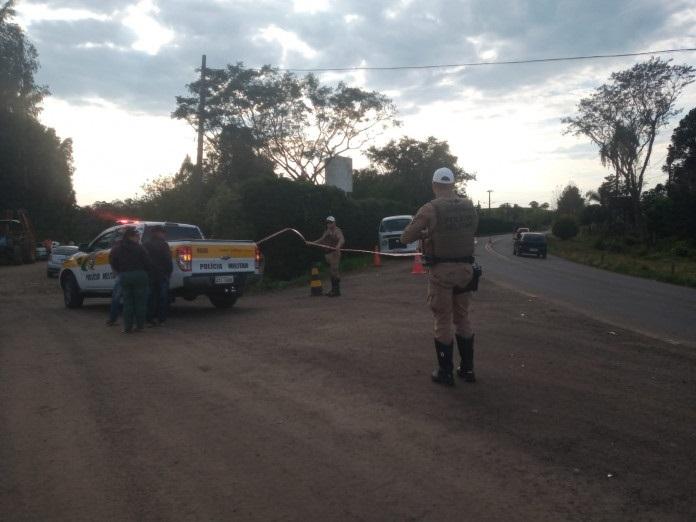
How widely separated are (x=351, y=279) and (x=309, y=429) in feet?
51.1

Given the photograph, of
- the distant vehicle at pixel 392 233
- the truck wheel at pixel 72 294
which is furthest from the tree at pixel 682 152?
the truck wheel at pixel 72 294

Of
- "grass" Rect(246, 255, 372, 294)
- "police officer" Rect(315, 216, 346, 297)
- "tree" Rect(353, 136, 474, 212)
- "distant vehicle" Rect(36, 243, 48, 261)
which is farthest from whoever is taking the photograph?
"tree" Rect(353, 136, 474, 212)

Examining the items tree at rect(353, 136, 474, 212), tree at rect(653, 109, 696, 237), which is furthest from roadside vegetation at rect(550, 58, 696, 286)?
tree at rect(353, 136, 474, 212)

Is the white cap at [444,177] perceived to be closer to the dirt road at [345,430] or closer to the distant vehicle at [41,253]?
the dirt road at [345,430]

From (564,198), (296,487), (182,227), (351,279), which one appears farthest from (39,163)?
(564,198)

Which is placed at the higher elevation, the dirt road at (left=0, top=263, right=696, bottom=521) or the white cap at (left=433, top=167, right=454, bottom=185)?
the white cap at (left=433, top=167, right=454, bottom=185)

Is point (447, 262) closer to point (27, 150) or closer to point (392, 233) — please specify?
point (392, 233)

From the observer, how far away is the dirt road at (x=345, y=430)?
367 centimetres

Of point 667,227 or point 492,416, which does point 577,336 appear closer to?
point 492,416

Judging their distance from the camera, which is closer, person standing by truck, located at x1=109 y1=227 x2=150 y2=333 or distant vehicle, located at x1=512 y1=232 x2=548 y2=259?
person standing by truck, located at x1=109 y1=227 x2=150 y2=333

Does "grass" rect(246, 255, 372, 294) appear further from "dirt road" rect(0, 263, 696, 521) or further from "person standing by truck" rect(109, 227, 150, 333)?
"dirt road" rect(0, 263, 696, 521)

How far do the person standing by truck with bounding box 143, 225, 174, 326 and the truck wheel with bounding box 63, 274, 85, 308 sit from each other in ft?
12.0

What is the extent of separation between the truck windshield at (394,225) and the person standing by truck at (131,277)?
18428 mm

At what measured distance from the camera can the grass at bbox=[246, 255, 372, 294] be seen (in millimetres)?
19203
